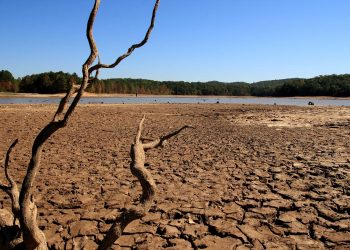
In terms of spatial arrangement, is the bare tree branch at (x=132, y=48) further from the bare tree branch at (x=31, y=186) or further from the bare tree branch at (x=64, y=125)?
the bare tree branch at (x=31, y=186)

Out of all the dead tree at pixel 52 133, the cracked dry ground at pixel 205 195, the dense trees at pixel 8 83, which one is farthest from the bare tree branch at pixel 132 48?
the dense trees at pixel 8 83

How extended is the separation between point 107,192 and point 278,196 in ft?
8.21

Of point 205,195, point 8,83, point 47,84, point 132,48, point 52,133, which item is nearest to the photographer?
point 132,48

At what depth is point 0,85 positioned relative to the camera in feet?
257

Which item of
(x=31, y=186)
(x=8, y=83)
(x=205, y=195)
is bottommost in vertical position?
(x=205, y=195)

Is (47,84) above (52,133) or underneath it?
above

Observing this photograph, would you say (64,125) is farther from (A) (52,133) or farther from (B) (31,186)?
(B) (31,186)

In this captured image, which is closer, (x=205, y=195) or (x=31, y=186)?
(x=31, y=186)

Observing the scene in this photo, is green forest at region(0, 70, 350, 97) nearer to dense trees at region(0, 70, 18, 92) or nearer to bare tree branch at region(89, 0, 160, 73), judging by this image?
dense trees at region(0, 70, 18, 92)

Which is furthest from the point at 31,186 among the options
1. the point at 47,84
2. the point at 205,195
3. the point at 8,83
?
the point at 8,83

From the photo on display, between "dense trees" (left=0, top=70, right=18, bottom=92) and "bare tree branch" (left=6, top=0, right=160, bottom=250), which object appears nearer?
"bare tree branch" (left=6, top=0, right=160, bottom=250)

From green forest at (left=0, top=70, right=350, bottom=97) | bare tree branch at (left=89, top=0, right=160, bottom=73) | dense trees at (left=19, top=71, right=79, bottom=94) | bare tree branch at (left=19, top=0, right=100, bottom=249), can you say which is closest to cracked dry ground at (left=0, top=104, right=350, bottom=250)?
bare tree branch at (left=19, top=0, right=100, bottom=249)

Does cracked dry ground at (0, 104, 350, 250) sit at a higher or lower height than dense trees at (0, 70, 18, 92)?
lower

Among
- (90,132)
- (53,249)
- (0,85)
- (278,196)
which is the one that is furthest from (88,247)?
(0,85)
